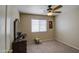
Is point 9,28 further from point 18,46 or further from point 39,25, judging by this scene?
point 39,25

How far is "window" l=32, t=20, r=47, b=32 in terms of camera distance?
5.75 m

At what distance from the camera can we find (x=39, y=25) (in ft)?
19.7

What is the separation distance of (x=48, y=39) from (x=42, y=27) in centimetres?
103

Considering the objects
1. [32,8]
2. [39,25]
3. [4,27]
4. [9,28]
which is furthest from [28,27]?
[4,27]

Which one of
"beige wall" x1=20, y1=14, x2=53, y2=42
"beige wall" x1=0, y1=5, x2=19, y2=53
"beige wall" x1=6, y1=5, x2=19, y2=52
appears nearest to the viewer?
"beige wall" x1=0, y1=5, x2=19, y2=53

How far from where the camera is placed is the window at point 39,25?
575cm

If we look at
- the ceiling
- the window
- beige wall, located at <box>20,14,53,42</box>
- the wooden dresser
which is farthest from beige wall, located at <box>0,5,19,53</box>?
the window

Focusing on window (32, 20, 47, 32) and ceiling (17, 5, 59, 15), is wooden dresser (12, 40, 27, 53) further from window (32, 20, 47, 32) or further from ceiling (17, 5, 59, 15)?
window (32, 20, 47, 32)

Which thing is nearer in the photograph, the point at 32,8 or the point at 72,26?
the point at 32,8

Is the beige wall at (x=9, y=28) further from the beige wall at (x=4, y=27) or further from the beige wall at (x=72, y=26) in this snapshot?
the beige wall at (x=72, y=26)

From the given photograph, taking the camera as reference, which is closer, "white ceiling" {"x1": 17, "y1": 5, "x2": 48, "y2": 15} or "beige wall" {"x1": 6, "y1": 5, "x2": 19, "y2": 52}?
"beige wall" {"x1": 6, "y1": 5, "x2": 19, "y2": 52}
